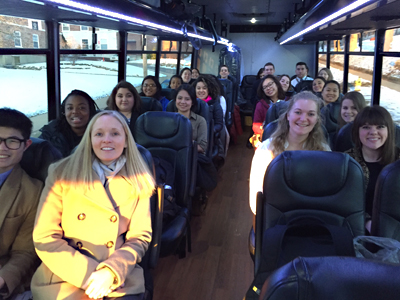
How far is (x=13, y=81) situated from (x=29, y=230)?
1855mm

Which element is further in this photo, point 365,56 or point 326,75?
point 326,75

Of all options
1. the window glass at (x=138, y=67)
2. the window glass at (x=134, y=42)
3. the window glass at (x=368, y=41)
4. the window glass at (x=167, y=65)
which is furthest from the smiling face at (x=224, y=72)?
the window glass at (x=368, y=41)

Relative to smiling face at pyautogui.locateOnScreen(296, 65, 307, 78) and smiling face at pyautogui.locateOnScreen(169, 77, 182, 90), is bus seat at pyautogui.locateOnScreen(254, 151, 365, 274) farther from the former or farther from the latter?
smiling face at pyautogui.locateOnScreen(296, 65, 307, 78)

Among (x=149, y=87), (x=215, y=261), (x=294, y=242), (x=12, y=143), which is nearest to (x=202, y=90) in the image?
(x=149, y=87)

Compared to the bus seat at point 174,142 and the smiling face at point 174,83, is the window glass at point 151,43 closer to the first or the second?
the smiling face at point 174,83

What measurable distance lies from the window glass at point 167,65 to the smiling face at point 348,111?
4867mm

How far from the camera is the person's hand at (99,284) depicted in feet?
5.04

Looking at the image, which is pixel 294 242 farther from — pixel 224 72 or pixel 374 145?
pixel 224 72

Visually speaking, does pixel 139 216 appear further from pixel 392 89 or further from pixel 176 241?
pixel 392 89

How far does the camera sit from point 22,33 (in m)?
3.18

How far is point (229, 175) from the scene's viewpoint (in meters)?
5.31

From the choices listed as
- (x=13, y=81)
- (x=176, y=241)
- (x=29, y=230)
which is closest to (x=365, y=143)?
(x=176, y=241)

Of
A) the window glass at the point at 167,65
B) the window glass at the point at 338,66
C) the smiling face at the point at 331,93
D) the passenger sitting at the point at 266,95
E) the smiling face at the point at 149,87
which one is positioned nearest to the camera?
the smiling face at the point at 331,93

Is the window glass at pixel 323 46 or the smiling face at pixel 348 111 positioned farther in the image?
the window glass at pixel 323 46
